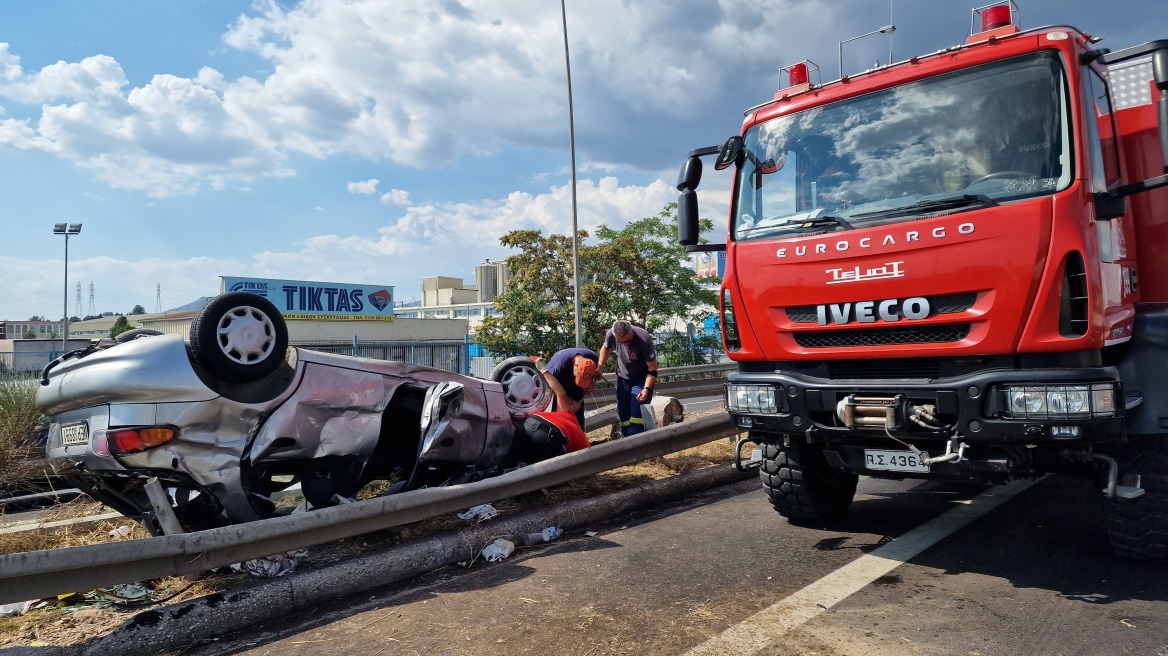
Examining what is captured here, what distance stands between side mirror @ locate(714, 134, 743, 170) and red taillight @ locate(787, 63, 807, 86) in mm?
558

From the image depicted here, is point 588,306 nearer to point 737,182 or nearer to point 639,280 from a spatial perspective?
point 639,280

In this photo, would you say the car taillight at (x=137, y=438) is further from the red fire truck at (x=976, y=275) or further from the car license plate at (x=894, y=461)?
the car license plate at (x=894, y=461)

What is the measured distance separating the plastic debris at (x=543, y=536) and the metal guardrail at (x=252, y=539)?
281 mm

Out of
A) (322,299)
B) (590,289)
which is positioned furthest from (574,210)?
(322,299)

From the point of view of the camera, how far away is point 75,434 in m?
3.94

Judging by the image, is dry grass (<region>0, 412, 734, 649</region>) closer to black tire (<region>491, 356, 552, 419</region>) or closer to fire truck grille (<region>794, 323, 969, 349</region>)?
black tire (<region>491, 356, 552, 419</region>)

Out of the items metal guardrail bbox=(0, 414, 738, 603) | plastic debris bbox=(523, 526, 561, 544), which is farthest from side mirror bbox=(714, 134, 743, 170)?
plastic debris bbox=(523, 526, 561, 544)

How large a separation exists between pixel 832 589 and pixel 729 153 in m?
2.73

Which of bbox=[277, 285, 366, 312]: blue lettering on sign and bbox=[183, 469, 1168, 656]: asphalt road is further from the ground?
→ bbox=[277, 285, 366, 312]: blue lettering on sign

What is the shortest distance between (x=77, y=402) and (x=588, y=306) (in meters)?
19.2

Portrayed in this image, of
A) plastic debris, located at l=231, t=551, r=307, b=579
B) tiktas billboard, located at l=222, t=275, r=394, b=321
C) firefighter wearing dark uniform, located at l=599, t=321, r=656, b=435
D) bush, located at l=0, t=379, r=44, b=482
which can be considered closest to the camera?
plastic debris, located at l=231, t=551, r=307, b=579

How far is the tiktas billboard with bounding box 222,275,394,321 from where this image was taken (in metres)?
37.5

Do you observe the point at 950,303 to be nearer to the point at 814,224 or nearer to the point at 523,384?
the point at 814,224

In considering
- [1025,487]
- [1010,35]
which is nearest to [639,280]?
[1025,487]
